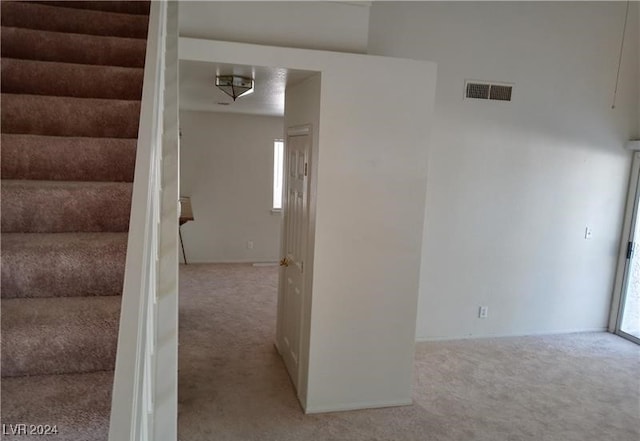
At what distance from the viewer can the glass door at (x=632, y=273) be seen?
4.75 metres

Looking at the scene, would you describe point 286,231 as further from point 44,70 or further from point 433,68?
point 44,70

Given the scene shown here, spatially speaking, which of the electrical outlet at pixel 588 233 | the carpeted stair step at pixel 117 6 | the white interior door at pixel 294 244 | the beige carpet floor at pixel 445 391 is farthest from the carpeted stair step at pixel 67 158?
the electrical outlet at pixel 588 233

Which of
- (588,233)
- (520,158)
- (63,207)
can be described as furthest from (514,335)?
(63,207)

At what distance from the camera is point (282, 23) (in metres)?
3.02

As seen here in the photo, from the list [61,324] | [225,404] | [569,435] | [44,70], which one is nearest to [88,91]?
[44,70]

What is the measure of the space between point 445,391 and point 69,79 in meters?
3.25

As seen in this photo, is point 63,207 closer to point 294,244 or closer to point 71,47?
point 71,47

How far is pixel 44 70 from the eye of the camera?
229 cm

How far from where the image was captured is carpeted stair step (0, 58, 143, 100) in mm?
2252

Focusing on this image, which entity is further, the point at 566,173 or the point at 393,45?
the point at 566,173

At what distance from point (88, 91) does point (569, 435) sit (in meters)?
3.60

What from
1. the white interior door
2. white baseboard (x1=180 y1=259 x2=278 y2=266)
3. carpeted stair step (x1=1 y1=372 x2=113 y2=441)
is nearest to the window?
white baseboard (x1=180 y1=259 x2=278 y2=266)

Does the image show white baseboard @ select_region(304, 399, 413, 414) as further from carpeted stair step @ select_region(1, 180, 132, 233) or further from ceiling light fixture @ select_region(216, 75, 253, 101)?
ceiling light fixture @ select_region(216, 75, 253, 101)

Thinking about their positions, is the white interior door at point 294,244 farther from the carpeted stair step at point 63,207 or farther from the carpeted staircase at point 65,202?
the carpeted stair step at point 63,207
